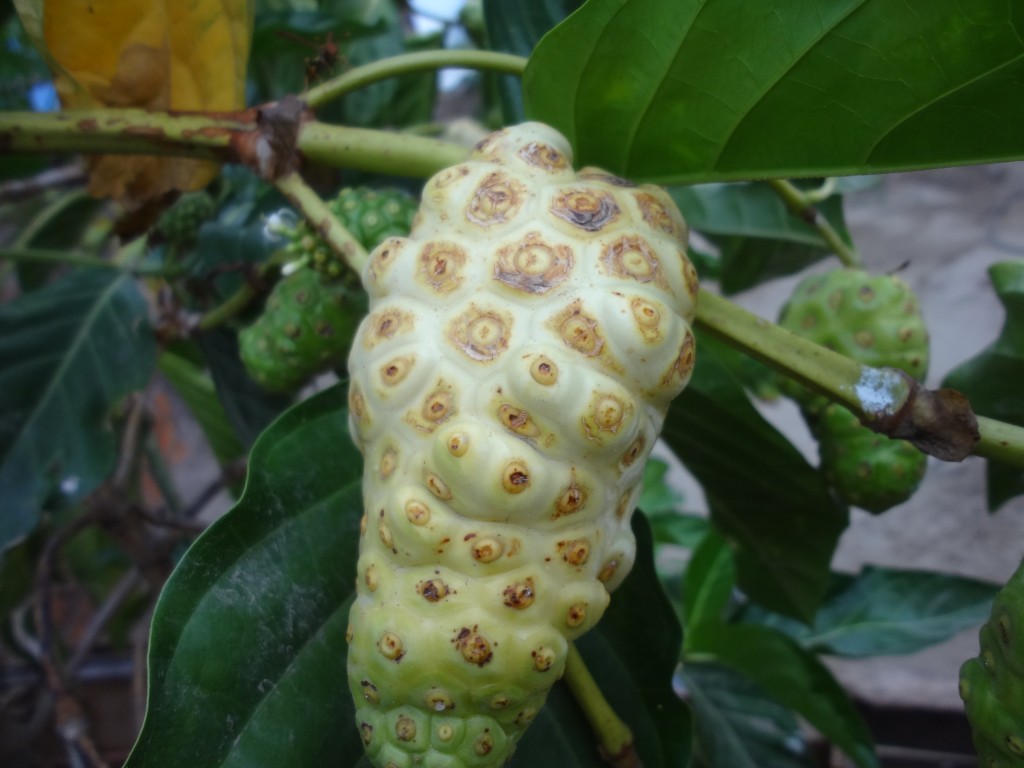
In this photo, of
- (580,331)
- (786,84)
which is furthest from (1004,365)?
(580,331)

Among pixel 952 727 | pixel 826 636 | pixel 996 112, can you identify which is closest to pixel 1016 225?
pixel 952 727

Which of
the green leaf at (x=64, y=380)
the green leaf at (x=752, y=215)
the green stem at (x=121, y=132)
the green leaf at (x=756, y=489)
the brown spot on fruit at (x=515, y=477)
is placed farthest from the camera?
the green leaf at (x=752, y=215)

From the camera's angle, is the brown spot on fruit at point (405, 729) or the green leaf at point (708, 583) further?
the green leaf at point (708, 583)

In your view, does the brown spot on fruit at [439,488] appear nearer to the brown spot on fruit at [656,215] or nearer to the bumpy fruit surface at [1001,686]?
the brown spot on fruit at [656,215]

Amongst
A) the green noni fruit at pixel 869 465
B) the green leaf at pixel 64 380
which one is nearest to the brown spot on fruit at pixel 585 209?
the green noni fruit at pixel 869 465

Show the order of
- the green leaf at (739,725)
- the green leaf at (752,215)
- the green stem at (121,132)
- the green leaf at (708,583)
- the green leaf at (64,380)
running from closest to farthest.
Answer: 1. the green stem at (121,132)
2. the green leaf at (64,380)
3. the green leaf at (752,215)
4. the green leaf at (739,725)
5. the green leaf at (708,583)

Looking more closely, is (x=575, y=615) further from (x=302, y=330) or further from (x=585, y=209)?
(x=302, y=330)
